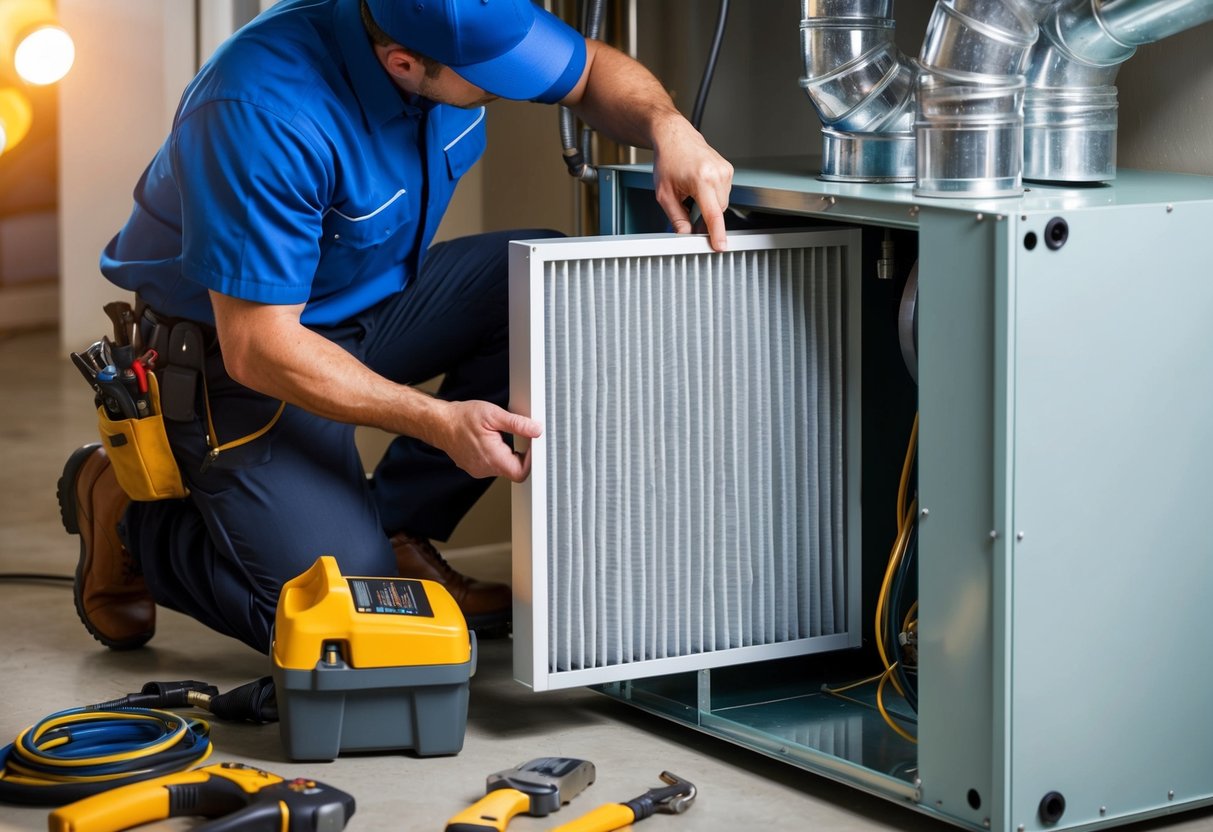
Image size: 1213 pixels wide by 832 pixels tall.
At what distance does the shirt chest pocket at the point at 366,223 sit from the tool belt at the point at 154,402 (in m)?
0.27

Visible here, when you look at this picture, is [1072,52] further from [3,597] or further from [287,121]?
[3,597]

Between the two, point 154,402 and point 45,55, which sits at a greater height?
point 45,55

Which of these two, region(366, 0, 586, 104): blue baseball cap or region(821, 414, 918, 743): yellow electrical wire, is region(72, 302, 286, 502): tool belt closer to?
region(366, 0, 586, 104): blue baseball cap

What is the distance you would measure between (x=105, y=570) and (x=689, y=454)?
3.46 feet

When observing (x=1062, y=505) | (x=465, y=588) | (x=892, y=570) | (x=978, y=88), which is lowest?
(x=465, y=588)

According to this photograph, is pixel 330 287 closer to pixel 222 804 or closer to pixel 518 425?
pixel 518 425

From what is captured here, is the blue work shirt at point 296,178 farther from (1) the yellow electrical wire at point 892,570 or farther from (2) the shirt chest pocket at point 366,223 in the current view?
(1) the yellow electrical wire at point 892,570

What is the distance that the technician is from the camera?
208cm

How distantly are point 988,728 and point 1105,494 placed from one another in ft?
0.91

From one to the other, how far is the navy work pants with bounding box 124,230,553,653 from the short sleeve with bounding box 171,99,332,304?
329 mm

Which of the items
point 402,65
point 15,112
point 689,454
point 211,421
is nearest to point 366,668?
point 689,454

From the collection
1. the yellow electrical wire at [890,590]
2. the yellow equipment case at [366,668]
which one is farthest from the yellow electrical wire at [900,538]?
the yellow equipment case at [366,668]

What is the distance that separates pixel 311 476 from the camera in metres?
2.39

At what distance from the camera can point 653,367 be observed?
198 centimetres
